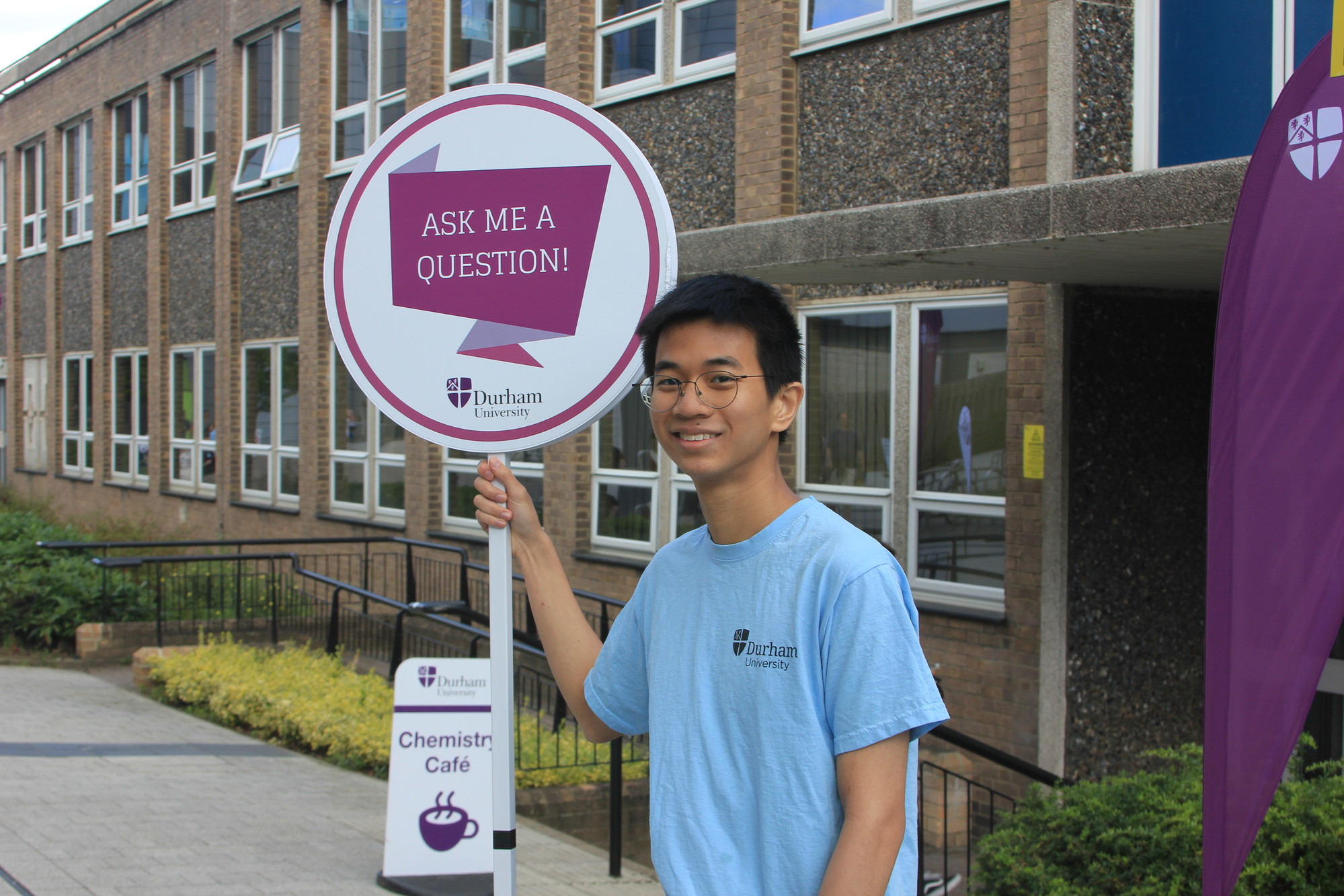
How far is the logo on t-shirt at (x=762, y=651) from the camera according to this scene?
1996mm

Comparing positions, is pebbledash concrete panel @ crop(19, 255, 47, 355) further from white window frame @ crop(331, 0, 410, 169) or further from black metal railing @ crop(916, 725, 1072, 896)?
black metal railing @ crop(916, 725, 1072, 896)

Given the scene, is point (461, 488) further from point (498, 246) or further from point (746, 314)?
point (746, 314)

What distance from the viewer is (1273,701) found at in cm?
248

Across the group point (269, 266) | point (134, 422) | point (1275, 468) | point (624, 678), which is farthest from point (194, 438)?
point (1275, 468)

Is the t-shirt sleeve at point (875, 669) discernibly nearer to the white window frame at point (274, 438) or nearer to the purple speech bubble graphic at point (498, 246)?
the purple speech bubble graphic at point (498, 246)

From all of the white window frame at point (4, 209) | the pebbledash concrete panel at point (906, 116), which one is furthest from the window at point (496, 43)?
the white window frame at point (4, 209)

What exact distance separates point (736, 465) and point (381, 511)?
14277 millimetres

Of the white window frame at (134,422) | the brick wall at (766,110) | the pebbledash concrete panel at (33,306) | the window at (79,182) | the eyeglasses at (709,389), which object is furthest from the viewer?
the pebbledash concrete panel at (33,306)

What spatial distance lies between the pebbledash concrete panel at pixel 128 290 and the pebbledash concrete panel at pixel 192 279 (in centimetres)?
101

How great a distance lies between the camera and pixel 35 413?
89.1ft

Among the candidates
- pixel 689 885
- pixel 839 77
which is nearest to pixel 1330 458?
pixel 689 885

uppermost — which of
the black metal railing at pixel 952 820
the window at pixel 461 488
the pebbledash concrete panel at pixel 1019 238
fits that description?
the pebbledash concrete panel at pixel 1019 238

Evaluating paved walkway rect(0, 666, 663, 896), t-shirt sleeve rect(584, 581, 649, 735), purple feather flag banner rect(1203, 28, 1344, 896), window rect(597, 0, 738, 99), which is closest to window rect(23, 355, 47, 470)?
window rect(597, 0, 738, 99)

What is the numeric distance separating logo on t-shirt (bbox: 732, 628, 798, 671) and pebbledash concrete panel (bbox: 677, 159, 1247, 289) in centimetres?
297
